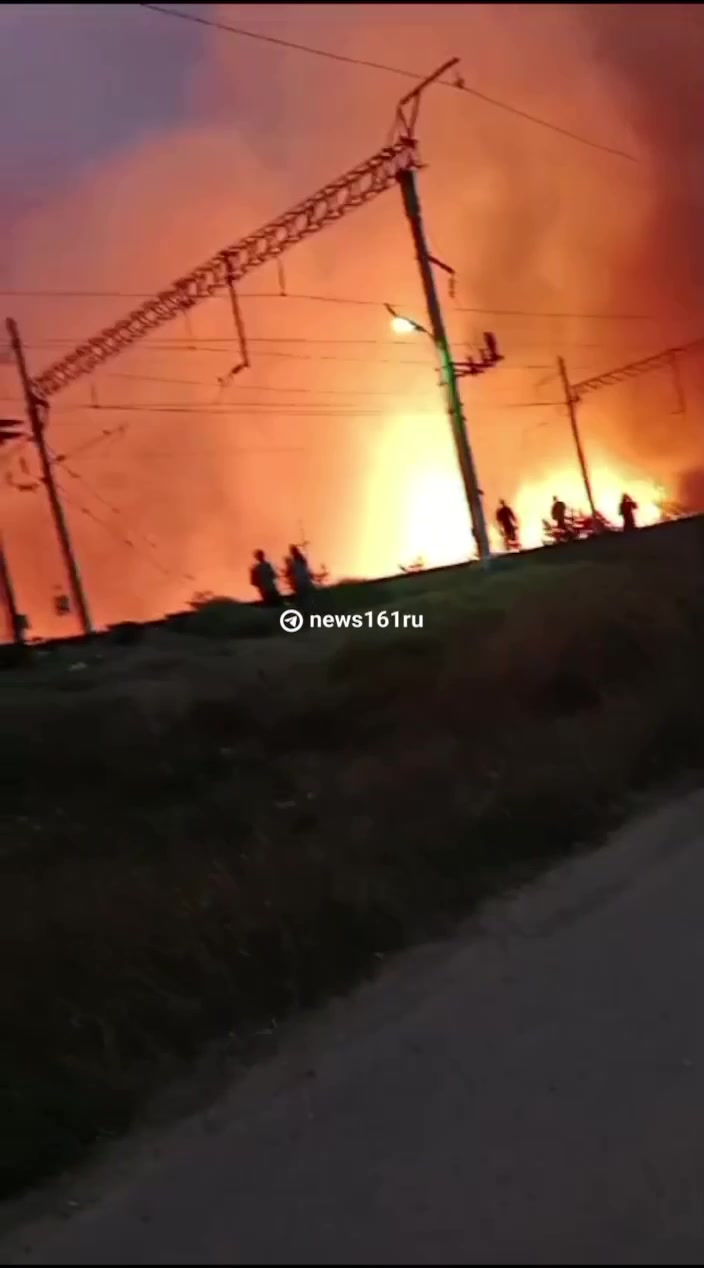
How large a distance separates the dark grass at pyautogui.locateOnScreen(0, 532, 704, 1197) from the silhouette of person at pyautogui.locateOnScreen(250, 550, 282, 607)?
3.20 meters

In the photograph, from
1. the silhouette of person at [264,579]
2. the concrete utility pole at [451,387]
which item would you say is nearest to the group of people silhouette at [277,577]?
the silhouette of person at [264,579]

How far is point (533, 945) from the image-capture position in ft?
17.2

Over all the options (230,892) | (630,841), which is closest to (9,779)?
(230,892)

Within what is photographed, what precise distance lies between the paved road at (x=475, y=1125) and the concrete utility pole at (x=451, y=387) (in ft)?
35.3

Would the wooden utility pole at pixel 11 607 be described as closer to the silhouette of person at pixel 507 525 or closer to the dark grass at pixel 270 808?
the dark grass at pixel 270 808

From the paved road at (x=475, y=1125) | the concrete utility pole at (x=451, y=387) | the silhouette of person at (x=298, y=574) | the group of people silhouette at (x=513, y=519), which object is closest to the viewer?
the paved road at (x=475, y=1125)

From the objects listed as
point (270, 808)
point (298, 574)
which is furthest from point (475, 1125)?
point (298, 574)

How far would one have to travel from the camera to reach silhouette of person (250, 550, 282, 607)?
14242 mm

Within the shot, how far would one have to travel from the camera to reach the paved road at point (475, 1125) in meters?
2.15

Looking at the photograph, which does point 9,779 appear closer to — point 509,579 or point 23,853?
point 23,853

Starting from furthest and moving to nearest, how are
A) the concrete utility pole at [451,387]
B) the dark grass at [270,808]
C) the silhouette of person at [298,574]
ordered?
the concrete utility pole at [451,387] < the silhouette of person at [298,574] < the dark grass at [270,808]

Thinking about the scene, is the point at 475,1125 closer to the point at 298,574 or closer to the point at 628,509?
the point at 298,574

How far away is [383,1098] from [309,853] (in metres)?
2.60

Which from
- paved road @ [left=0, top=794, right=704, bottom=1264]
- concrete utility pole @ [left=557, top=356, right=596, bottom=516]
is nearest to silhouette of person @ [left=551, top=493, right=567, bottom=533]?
concrete utility pole @ [left=557, top=356, right=596, bottom=516]
